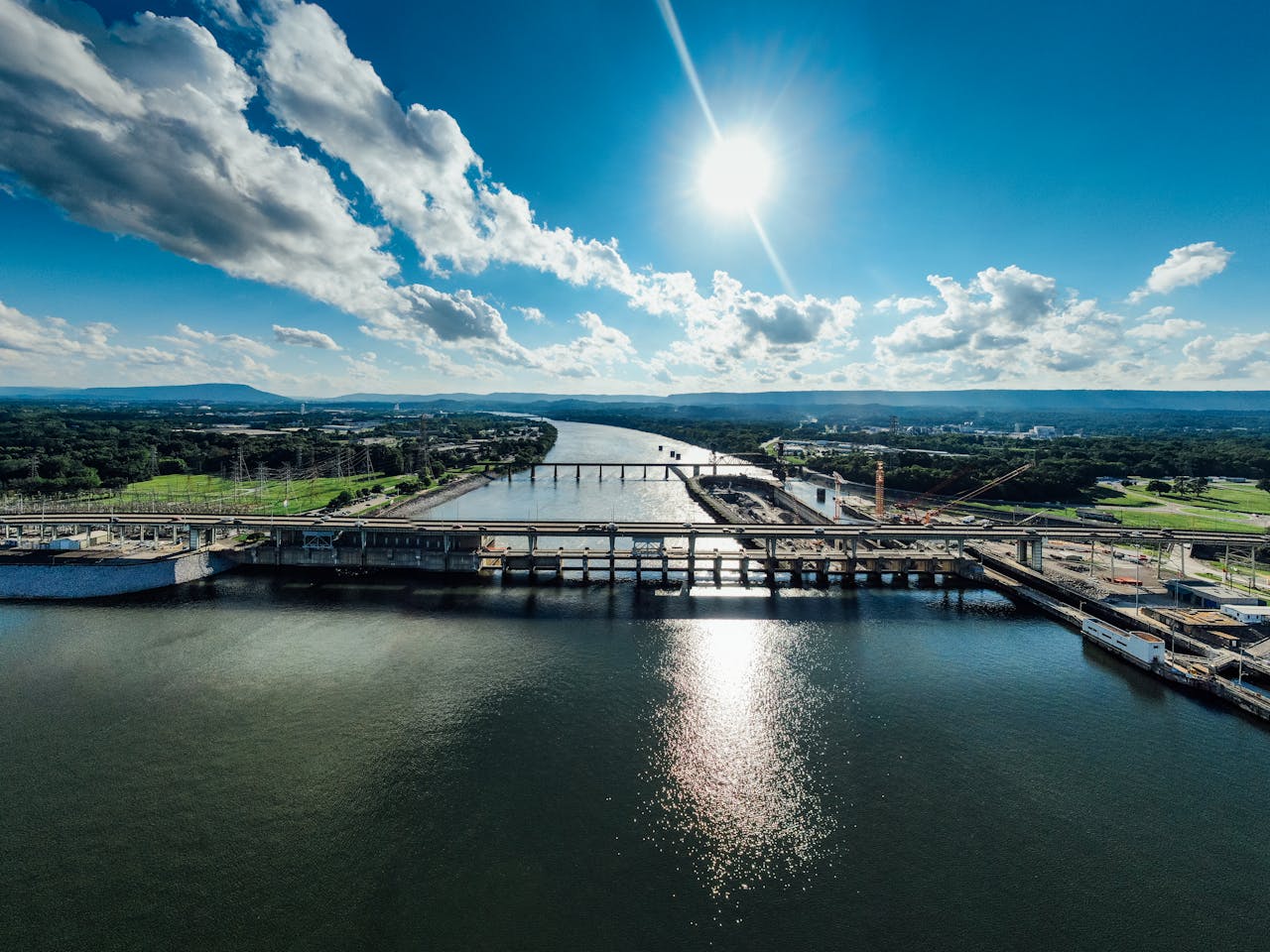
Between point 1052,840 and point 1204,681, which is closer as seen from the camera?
point 1052,840

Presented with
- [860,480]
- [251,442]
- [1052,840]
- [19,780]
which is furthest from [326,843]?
[251,442]

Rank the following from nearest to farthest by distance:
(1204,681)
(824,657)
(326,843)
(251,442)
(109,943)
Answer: (109,943) < (326,843) < (1204,681) < (824,657) < (251,442)

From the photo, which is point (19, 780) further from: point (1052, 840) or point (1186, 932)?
point (1186, 932)

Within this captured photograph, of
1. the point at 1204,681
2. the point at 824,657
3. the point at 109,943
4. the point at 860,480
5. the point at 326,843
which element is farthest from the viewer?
the point at 860,480

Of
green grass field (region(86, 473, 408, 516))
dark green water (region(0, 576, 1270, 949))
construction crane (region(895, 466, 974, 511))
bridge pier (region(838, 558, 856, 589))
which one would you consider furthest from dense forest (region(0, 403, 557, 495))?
construction crane (region(895, 466, 974, 511))

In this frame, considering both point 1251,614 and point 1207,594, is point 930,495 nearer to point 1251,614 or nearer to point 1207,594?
point 1207,594

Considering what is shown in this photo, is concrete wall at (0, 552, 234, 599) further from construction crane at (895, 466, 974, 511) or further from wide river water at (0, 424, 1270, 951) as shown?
construction crane at (895, 466, 974, 511)

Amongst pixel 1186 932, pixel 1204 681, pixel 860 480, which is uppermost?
pixel 860 480

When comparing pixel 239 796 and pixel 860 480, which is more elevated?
pixel 860 480
